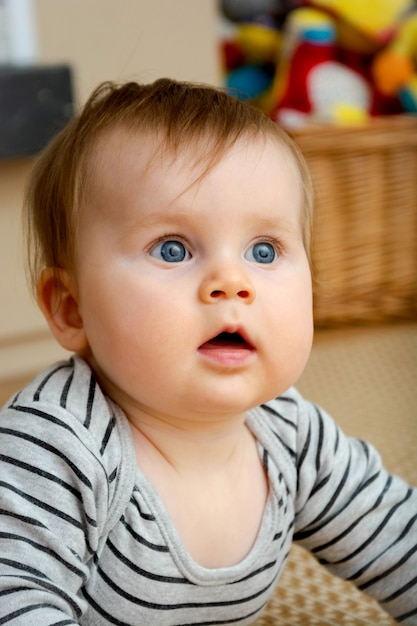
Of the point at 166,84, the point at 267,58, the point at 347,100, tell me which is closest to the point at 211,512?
the point at 166,84

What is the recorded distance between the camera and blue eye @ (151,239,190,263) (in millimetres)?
608

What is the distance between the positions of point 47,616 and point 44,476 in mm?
85

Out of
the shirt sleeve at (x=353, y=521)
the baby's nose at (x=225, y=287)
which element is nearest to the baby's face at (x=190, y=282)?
the baby's nose at (x=225, y=287)

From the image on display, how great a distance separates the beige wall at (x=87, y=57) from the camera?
4.79ft

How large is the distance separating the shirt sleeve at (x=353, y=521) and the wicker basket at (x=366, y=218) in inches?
31.8

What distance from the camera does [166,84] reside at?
69cm

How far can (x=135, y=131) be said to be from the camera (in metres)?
0.64

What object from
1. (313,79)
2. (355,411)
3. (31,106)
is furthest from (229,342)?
(313,79)

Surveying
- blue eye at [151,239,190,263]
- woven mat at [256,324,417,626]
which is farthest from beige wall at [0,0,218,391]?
blue eye at [151,239,190,263]

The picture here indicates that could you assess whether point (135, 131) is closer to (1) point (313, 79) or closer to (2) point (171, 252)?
(2) point (171, 252)

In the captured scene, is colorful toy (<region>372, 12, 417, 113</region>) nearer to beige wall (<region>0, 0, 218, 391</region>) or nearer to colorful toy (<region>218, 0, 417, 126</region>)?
colorful toy (<region>218, 0, 417, 126</region>)

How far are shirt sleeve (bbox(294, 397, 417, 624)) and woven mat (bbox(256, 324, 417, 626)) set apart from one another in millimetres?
54

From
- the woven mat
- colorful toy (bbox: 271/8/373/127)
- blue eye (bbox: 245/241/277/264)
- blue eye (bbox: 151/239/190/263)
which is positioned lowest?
the woven mat

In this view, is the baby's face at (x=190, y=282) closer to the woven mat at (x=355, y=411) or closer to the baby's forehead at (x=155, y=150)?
the baby's forehead at (x=155, y=150)
